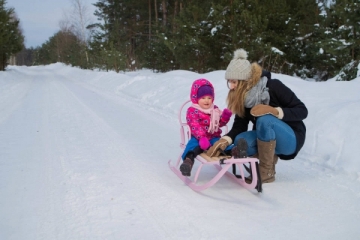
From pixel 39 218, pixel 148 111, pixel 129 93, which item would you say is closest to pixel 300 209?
pixel 39 218

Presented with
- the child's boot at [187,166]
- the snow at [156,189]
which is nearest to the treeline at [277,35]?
the snow at [156,189]

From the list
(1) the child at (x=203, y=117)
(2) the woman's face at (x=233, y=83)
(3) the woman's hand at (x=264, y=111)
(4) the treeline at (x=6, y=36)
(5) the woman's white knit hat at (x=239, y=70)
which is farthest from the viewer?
(4) the treeline at (x=6, y=36)

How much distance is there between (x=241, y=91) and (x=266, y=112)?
13.4 inches

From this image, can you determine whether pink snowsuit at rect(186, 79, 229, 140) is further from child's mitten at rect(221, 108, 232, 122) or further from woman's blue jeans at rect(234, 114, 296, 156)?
woman's blue jeans at rect(234, 114, 296, 156)

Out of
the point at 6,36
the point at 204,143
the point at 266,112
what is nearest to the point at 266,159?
the point at 266,112

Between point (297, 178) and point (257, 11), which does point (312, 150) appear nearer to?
point (297, 178)

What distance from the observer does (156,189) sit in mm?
3043

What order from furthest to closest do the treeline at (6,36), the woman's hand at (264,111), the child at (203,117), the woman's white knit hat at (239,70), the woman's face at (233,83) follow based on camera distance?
the treeline at (6,36) < the child at (203,117) < the woman's face at (233,83) < the woman's white knit hat at (239,70) < the woman's hand at (264,111)

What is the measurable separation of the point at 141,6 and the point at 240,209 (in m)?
27.6

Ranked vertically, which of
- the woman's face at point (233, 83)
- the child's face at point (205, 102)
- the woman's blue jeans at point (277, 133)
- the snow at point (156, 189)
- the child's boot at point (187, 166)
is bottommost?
the snow at point (156, 189)

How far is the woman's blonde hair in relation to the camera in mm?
3005

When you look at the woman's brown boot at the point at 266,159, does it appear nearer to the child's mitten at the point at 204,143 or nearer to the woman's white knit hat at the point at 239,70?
the child's mitten at the point at 204,143

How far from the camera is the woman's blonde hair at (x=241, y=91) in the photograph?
300cm

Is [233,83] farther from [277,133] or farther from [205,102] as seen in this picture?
[277,133]
